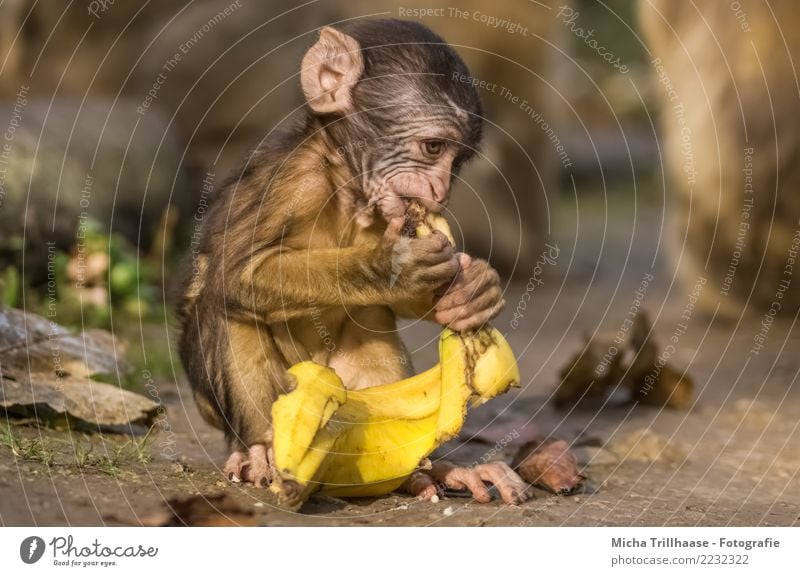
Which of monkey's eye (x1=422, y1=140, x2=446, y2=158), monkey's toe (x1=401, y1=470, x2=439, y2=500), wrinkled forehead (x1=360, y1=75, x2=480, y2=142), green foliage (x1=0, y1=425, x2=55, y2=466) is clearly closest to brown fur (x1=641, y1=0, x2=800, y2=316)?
wrinkled forehead (x1=360, y1=75, x2=480, y2=142)

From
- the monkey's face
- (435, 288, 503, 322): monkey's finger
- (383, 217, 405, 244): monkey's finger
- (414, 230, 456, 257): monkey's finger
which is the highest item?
the monkey's face

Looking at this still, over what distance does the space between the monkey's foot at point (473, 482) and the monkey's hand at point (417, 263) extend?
82cm

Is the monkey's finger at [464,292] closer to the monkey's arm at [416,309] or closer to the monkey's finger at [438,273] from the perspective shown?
the monkey's finger at [438,273]

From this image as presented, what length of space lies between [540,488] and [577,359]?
2.24m

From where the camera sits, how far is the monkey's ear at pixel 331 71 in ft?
17.0

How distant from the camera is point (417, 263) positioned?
461cm

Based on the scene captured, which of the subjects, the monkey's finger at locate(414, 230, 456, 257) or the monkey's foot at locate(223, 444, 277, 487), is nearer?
the monkey's finger at locate(414, 230, 456, 257)

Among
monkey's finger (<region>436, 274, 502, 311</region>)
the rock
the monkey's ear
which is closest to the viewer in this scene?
monkey's finger (<region>436, 274, 502, 311</region>)

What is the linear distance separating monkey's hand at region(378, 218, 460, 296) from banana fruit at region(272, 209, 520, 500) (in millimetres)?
187

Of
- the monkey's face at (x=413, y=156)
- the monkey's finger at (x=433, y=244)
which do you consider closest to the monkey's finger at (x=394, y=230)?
the monkey's finger at (x=433, y=244)

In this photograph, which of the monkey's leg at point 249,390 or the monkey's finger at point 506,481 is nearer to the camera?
the monkey's finger at point 506,481

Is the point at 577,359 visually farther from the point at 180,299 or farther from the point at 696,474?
the point at 180,299

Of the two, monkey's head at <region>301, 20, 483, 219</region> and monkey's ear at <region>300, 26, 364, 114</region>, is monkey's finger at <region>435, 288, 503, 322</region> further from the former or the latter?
monkey's ear at <region>300, 26, 364, 114</region>

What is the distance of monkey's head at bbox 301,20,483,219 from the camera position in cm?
502
